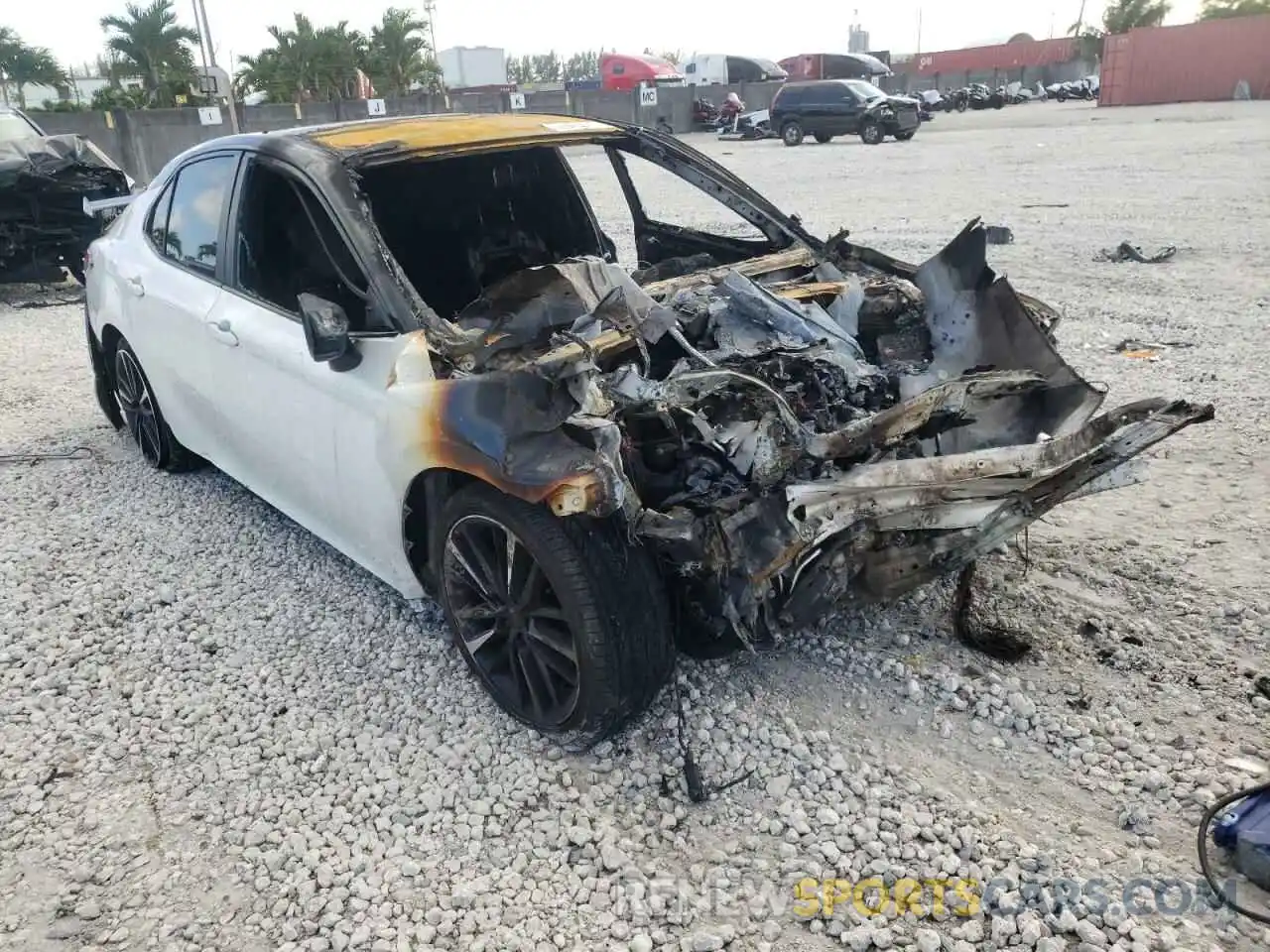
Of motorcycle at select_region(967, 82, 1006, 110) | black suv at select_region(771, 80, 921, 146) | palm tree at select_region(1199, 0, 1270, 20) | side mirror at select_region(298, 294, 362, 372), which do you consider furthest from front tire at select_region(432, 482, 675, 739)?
palm tree at select_region(1199, 0, 1270, 20)

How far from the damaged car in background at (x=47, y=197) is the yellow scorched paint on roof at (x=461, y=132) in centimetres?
713

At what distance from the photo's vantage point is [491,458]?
8.68 ft

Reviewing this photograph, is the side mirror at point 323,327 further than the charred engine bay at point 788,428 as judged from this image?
Yes

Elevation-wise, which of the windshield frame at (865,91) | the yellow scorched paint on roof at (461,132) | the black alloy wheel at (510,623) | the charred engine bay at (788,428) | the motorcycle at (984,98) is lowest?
the black alloy wheel at (510,623)

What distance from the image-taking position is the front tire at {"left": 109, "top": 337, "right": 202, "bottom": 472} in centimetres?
487

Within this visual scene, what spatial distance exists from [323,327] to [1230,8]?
208 ft

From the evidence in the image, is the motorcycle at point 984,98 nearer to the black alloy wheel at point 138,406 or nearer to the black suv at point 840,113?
the black suv at point 840,113

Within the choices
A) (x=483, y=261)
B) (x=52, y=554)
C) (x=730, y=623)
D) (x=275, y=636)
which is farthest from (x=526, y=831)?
(x=52, y=554)

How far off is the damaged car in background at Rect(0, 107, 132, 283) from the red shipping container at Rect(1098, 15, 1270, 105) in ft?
119

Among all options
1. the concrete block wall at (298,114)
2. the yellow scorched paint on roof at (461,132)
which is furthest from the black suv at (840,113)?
the yellow scorched paint on roof at (461,132)

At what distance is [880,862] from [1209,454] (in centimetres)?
329

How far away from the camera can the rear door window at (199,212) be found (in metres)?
3.91

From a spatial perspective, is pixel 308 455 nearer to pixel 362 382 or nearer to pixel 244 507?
pixel 362 382

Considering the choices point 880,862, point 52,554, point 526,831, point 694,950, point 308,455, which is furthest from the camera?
point 52,554
